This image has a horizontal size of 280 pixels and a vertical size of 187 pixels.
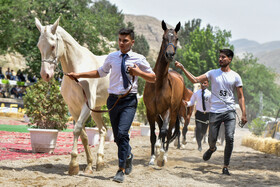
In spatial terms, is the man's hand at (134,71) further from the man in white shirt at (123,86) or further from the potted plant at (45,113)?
the potted plant at (45,113)

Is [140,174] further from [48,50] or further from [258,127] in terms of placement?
[258,127]

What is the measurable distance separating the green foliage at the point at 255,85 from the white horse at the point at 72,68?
7016 cm

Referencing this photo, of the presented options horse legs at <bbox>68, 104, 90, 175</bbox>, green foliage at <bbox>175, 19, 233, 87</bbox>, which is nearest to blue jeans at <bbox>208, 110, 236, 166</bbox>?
horse legs at <bbox>68, 104, 90, 175</bbox>

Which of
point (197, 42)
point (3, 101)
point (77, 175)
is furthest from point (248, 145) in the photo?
point (197, 42)

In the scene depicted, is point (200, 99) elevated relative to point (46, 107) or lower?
elevated

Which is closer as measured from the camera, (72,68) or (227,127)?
(72,68)

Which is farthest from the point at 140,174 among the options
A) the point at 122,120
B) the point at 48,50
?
the point at 48,50

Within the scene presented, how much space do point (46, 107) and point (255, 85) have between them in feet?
261

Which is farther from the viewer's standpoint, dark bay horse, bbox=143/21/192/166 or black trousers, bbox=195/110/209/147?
black trousers, bbox=195/110/209/147

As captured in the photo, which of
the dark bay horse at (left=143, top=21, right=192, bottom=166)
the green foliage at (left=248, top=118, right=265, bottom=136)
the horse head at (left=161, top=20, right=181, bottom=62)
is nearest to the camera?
the horse head at (left=161, top=20, right=181, bottom=62)

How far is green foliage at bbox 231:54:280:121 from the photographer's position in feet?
256

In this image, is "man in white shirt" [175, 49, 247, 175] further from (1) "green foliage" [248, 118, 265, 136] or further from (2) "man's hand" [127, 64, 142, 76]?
(1) "green foliage" [248, 118, 265, 136]

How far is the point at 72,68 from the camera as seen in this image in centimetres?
695

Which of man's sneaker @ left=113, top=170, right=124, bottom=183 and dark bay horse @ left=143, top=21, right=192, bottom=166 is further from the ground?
dark bay horse @ left=143, top=21, right=192, bottom=166
